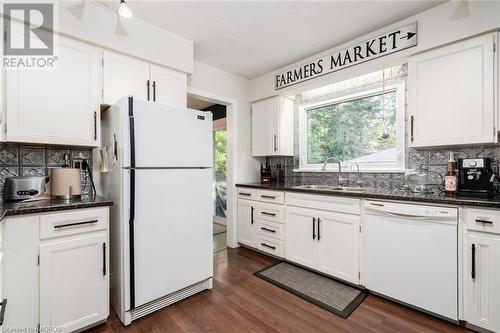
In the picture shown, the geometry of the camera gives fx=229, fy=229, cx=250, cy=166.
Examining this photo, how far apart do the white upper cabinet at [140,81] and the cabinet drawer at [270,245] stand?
1.91 m

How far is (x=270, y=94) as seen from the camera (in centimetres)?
332

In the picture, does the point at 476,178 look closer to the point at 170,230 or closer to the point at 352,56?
the point at 352,56

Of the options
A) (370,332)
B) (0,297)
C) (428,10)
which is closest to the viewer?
(0,297)

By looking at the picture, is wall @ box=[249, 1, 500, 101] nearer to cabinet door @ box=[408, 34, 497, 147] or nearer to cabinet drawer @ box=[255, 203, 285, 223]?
cabinet door @ box=[408, 34, 497, 147]

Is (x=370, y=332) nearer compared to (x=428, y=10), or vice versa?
(x=370, y=332)

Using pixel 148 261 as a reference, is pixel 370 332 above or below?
below

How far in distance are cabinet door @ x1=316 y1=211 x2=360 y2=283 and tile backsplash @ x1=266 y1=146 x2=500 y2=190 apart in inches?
26.7

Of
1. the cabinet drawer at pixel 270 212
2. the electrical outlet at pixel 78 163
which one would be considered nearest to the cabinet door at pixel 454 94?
the cabinet drawer at pixel 270 212

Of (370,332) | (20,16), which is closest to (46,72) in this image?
(20,16)

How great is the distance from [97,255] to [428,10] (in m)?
3.30

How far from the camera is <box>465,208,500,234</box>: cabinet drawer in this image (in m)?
1.50

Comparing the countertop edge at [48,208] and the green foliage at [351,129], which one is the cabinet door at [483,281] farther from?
the countertop edge at [48,208]

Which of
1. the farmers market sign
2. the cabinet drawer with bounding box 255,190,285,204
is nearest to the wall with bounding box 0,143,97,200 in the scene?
the cabinet drawer with bounding box 255,190,285,204

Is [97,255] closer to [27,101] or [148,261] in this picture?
[148,261]
